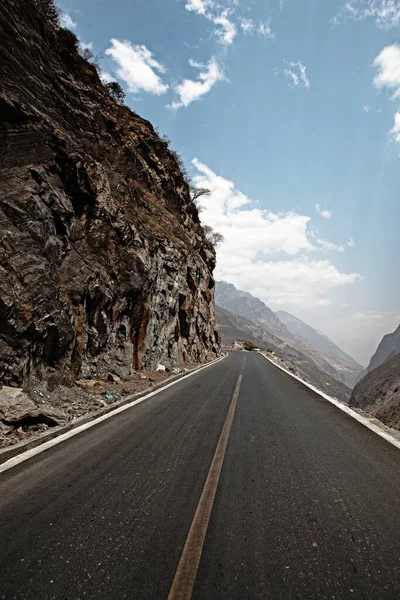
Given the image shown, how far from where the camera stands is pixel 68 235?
981 cm

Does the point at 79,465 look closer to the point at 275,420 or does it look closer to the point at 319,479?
the point at 319,479

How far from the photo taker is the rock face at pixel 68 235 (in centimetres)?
734

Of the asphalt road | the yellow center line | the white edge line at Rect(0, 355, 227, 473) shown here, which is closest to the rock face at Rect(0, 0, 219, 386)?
the white edge line at Rect(0, 355, 227, 473)

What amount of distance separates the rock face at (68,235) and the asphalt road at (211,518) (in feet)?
11.5

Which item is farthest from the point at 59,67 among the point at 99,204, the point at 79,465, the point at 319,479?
the point at 319,479

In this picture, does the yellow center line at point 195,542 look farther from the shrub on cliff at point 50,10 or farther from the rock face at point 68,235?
the shrub on cliff at point 50,10

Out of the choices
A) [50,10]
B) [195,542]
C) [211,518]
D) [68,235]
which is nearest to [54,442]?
[211,518]

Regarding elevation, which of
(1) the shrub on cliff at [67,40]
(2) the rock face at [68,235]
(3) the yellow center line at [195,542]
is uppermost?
(1) the shrub on cliff at [67,40]

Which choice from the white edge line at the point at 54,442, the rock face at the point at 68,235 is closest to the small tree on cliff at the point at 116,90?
the rock face at the point at 68,235

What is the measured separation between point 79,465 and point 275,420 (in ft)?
13.3

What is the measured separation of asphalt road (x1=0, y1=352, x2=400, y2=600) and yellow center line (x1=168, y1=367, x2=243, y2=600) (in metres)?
0.05

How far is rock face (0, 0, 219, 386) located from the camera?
7.34 meters

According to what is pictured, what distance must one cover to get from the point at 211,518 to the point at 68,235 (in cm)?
930

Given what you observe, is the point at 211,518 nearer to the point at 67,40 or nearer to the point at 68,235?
the point at 68,235
